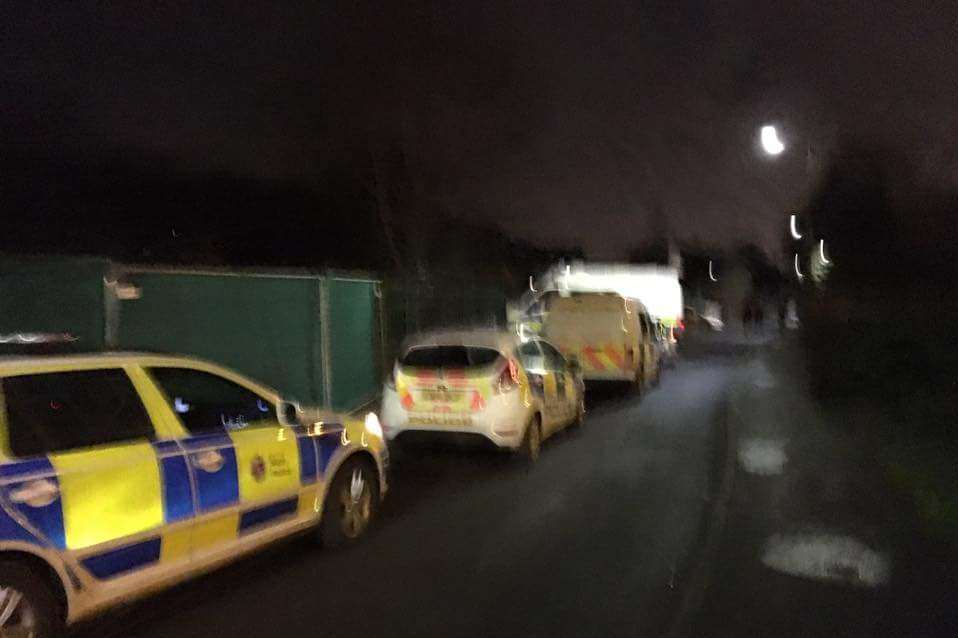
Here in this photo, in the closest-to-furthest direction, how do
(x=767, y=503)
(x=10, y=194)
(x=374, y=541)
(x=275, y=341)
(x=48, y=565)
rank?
(x=48, y=565) < (x=374, y=541) < (x=767, y=503) < (x=275, y=341) < (x=10, y=194)

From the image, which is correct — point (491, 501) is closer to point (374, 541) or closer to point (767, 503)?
point (374, 541)

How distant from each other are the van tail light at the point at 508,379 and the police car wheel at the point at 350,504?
263 cm

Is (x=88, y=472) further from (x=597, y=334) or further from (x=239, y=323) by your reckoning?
(x=597, y=334)

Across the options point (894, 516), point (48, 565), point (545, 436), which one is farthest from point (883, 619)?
point (545, 436)

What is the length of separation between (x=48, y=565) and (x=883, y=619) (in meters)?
4.60

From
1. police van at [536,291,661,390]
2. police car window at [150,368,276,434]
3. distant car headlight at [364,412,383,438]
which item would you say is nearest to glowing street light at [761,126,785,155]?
police van at [536,291,661,390]

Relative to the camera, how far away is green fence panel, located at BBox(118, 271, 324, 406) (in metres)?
9.46

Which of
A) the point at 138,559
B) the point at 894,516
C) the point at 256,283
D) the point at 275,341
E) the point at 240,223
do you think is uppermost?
the point at 240,223

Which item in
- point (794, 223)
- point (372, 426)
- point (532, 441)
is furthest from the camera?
point (794, 223)

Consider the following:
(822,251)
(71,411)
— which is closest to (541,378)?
(71,411)

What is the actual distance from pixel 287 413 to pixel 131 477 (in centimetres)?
141

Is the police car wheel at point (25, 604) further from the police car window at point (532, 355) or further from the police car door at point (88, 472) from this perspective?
the police car window at point (532, 355)

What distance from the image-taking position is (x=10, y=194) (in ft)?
102

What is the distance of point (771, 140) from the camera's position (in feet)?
55.2
